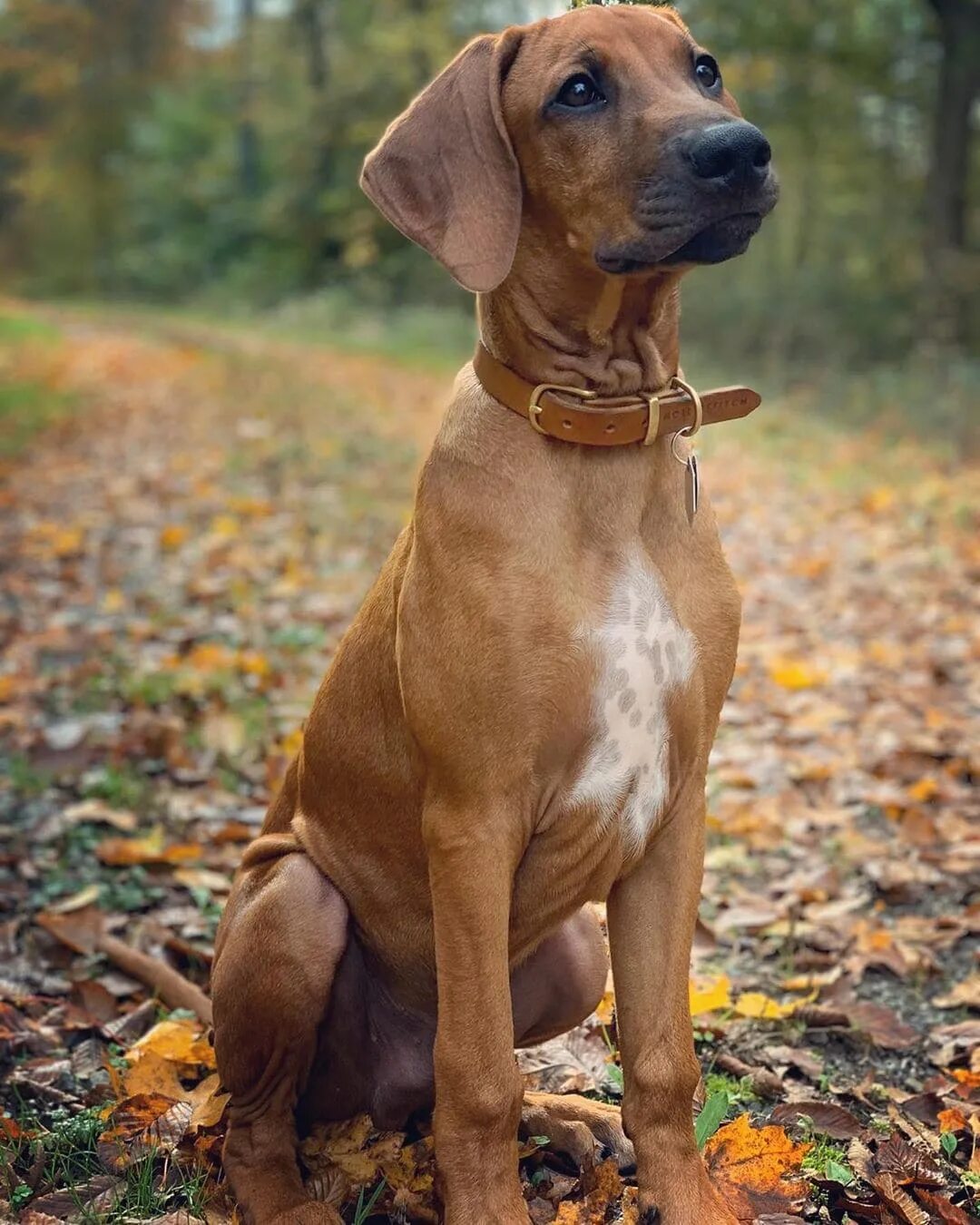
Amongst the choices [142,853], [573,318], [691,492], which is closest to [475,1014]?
[691,492]

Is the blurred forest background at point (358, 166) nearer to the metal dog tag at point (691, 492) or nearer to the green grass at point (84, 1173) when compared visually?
the metal dog tag at point (691, 492)

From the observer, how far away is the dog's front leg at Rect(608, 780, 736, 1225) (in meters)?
2.64

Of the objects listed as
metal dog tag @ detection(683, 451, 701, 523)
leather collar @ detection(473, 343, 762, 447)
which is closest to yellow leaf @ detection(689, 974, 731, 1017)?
metal dog tag @ detection(683, 451, 701, 523)

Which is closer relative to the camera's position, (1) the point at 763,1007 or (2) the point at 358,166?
(1) the point at 763,1007

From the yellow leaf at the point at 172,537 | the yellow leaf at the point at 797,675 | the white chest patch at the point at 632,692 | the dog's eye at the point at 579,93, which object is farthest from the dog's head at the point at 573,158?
the yellow leaf at the point at 172,537

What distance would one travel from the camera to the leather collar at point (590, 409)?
260cm

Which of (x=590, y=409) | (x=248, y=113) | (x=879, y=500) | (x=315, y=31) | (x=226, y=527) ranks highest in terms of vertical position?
(x=315, y=31)

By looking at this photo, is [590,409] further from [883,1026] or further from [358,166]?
[358,166]

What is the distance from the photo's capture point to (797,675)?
6266 mm

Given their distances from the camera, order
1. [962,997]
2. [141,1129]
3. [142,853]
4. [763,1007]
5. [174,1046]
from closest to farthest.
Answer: [141,1129]
[174,1046]
[763,1007]
[962,997]
[142,853]

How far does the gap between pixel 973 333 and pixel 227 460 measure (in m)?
10.4

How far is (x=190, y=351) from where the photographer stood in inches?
853

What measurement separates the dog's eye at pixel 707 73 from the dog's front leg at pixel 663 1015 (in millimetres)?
1458

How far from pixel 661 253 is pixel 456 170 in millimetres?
453
